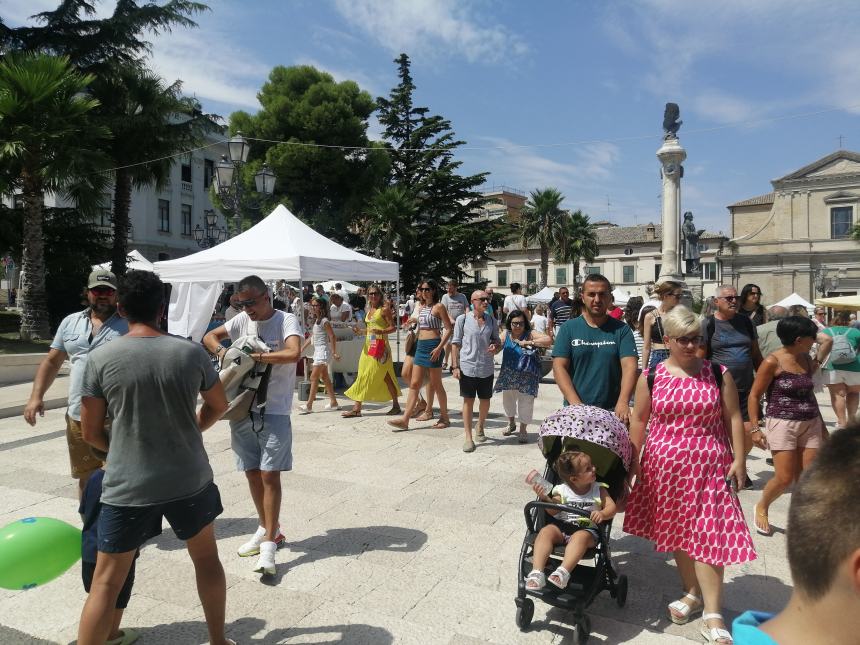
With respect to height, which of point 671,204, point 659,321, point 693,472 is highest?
point 671,204

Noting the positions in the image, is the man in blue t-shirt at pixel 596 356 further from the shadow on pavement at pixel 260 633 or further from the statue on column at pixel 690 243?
the statue on column at pixel 690 243

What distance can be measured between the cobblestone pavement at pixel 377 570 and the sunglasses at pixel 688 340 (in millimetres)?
1425

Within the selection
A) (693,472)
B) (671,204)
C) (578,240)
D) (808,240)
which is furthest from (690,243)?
(808,240)

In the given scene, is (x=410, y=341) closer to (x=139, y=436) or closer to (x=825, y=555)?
(x=139, y=436)

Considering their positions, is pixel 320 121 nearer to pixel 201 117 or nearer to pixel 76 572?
pixel 201 117

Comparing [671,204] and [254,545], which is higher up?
[671,204]

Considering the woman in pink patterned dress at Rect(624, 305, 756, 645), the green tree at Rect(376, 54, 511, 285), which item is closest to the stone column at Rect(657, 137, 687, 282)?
the green tree at Rect(376, 54, 511, 285)

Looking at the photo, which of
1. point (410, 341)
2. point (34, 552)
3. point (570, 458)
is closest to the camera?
point (34, 552)

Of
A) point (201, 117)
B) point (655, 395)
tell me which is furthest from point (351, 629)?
point (201, 117)

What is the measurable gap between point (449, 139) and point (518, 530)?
3717 centimetres

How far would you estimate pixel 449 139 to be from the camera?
3912 cm

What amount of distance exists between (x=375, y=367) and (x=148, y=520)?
227 inches

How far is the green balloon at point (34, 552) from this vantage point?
264 centimetres

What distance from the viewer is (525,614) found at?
9.90 feet
